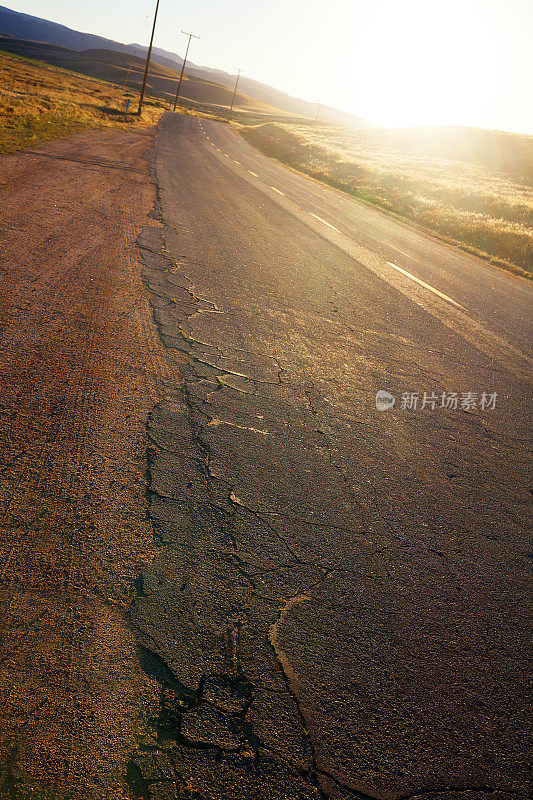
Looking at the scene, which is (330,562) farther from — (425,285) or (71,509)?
(425,285)

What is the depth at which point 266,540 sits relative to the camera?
2723 millimetres

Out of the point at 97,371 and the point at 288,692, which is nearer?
the point at 288,692

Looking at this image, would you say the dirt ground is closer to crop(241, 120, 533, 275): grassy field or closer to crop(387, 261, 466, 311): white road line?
crop(387, 261, 466, 311): white road line

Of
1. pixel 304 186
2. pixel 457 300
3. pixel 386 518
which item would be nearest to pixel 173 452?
pixel 386 518

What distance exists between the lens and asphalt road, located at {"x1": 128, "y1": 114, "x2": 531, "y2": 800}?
186 cm

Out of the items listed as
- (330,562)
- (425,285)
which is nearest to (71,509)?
(330,562)

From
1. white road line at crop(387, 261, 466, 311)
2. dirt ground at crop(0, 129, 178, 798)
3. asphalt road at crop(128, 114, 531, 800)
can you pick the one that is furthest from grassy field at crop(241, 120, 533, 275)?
dirt ground at crop(0, 129, 178, 798)

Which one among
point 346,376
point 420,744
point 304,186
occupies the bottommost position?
point 420,744

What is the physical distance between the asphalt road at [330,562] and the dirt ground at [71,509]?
0.14 metres

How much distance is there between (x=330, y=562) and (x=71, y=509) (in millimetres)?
1367

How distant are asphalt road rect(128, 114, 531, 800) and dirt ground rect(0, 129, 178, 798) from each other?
5.6 inches

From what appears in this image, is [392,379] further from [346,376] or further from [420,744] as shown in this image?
[420,744]

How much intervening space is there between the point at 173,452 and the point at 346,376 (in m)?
2.15

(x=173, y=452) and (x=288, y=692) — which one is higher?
(x=173, y=452)
